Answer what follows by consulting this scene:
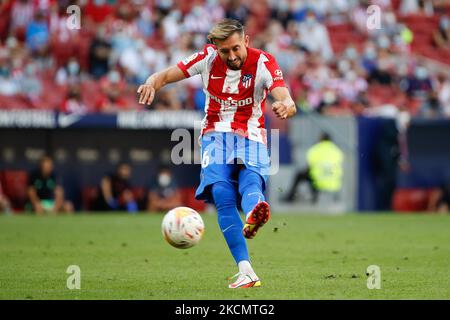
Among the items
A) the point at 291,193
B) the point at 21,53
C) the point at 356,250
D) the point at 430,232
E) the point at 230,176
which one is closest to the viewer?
the point at 230,176

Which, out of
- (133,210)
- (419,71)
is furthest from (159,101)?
(419,71)

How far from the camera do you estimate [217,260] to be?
11.4 m

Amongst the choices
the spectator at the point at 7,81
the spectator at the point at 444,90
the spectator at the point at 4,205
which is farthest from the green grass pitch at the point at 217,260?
the spectator at the point at 444,90

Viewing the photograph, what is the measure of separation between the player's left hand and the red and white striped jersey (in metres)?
0.67

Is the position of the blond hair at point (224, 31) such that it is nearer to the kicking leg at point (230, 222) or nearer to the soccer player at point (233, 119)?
the soccer player at point (233, 119)

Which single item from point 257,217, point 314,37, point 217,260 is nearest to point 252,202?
point 257,217

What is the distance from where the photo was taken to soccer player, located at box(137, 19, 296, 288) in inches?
336

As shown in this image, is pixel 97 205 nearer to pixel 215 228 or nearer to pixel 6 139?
pixel 6 139

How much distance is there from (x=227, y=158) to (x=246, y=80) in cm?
74

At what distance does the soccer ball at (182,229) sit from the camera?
336 inches

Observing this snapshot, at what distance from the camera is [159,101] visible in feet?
71.4

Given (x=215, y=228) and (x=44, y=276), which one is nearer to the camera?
(x=44, y=276)

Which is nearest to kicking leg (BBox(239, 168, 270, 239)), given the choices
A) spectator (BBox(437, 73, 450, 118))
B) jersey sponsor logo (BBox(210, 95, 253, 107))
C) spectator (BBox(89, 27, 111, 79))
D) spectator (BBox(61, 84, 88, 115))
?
jersey sponsor logo (BBox(210, 95, 253, 107))

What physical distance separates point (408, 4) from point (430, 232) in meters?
13.6
